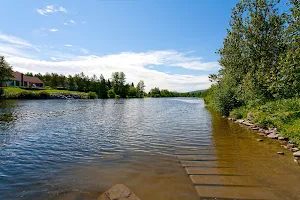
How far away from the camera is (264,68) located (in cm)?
2280

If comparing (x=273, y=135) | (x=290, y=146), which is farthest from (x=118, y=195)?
(x=273, y=135)

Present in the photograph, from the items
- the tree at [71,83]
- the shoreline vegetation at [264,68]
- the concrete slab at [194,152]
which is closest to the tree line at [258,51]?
the shoreline vegetation at [264,68]

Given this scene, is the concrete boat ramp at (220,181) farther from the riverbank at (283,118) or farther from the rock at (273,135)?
the rock at (273,135)

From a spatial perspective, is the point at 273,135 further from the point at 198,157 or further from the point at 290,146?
the point at 198,157

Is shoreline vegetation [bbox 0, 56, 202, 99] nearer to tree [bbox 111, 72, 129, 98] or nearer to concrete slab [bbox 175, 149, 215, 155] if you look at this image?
tree [bbox 111, 72, 129, 98]

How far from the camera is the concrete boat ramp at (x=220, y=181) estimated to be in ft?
21.1

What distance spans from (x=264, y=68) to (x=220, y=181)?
766 inches

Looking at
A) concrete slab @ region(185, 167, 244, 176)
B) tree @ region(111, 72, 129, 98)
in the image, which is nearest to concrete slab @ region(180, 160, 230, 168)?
concrete slab @ region(185, 167, 244, 176)

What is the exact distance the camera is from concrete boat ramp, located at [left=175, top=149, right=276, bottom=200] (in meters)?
6.44

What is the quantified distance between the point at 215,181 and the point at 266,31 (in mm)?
22944

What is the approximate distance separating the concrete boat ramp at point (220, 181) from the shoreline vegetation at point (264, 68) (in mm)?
6407

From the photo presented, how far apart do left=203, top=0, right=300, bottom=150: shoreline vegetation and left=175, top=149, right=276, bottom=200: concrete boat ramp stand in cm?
641

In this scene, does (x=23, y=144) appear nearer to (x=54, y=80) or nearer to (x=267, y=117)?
(x=267, y=117)

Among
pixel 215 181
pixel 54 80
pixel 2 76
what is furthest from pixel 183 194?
pixel 54 80
